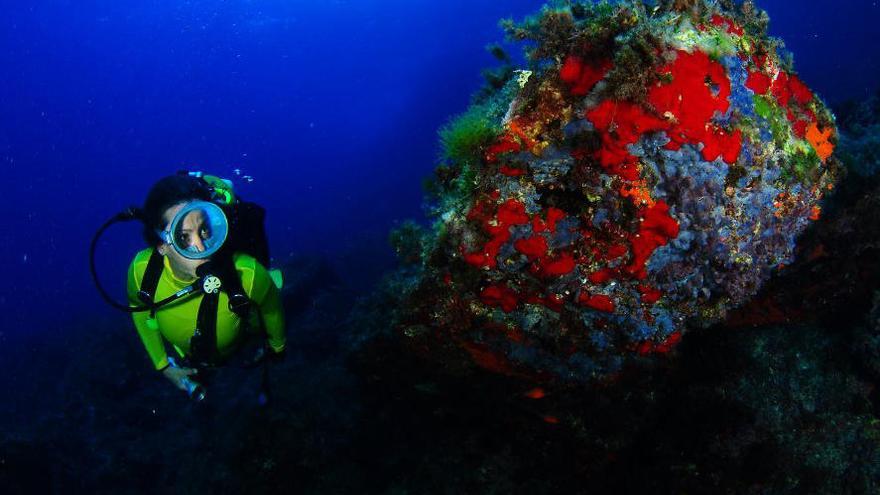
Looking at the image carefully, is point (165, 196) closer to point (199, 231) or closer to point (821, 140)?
point (199, 231)

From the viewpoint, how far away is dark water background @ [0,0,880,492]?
2836 cm

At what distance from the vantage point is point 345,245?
25297 millimetres

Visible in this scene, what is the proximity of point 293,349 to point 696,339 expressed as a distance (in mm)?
9017

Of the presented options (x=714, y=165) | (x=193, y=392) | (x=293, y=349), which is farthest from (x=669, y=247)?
(x=293, y=349)

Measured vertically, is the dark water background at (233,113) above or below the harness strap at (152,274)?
above

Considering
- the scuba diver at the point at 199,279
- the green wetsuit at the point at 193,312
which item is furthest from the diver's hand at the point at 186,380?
the green wetsuit at the point at 193,312

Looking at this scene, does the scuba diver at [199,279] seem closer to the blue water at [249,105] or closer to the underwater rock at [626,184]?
the underwater rock at [626,184]

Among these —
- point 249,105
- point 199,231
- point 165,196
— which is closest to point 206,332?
point 199,231

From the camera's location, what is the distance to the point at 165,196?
3561 millimetres

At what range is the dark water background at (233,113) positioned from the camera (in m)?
28.4

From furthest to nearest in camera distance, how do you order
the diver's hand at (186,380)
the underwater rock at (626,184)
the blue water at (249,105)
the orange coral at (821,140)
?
the blue water at (249,105), the diver's hand at (186,380), the orange coral at (821,140), the underwater rock at (626,184)

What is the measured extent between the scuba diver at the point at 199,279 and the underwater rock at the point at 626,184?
1.77m

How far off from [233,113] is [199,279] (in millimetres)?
108855

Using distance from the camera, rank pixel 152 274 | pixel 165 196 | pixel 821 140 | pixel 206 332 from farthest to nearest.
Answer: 1. pixel 206 332
2. pixel 152 274
3. pixel 165 196
4. pixel 821 140
